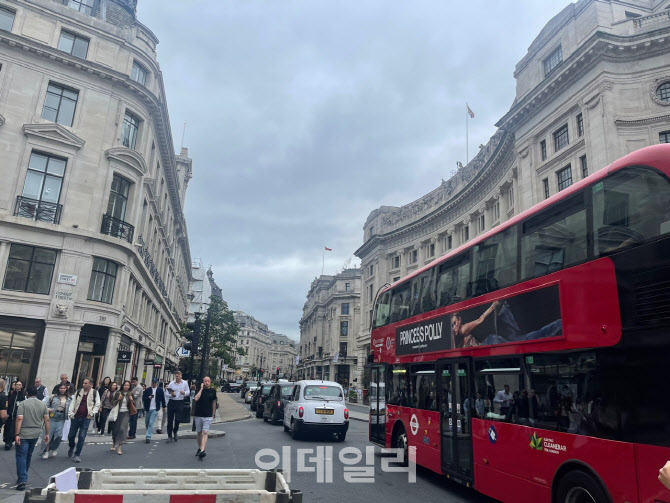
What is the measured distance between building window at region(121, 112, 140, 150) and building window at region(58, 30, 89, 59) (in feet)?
11.6

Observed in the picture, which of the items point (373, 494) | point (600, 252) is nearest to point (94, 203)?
point (373, 494)

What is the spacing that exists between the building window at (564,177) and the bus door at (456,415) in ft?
72.1

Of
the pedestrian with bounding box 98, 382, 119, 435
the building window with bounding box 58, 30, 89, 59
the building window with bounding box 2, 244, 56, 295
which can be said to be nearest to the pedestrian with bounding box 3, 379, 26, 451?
the pedestrian with bounding box 98, 382, 119, 435

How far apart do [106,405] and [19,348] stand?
29.7 ft

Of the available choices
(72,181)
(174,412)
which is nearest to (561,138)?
(174,412)

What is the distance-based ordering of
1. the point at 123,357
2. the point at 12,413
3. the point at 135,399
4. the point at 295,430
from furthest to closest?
the point at 123,357
the point at 135,399
the point at 295,430
the point at 12,413

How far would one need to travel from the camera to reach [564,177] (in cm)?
2831

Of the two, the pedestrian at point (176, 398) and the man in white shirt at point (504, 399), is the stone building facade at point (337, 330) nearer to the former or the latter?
the pedestrian at point (176, 398)

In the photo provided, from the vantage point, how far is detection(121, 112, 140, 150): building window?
26.1 m

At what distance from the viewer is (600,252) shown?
5906 mm

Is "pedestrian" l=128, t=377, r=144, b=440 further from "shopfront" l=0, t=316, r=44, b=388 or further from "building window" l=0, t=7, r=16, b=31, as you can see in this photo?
"building window" l=0, t=7, r=16, b=31

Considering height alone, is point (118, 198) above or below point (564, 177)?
below

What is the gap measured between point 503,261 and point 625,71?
76.4 feet

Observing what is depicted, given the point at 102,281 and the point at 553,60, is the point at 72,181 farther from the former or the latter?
the point at 553,60
